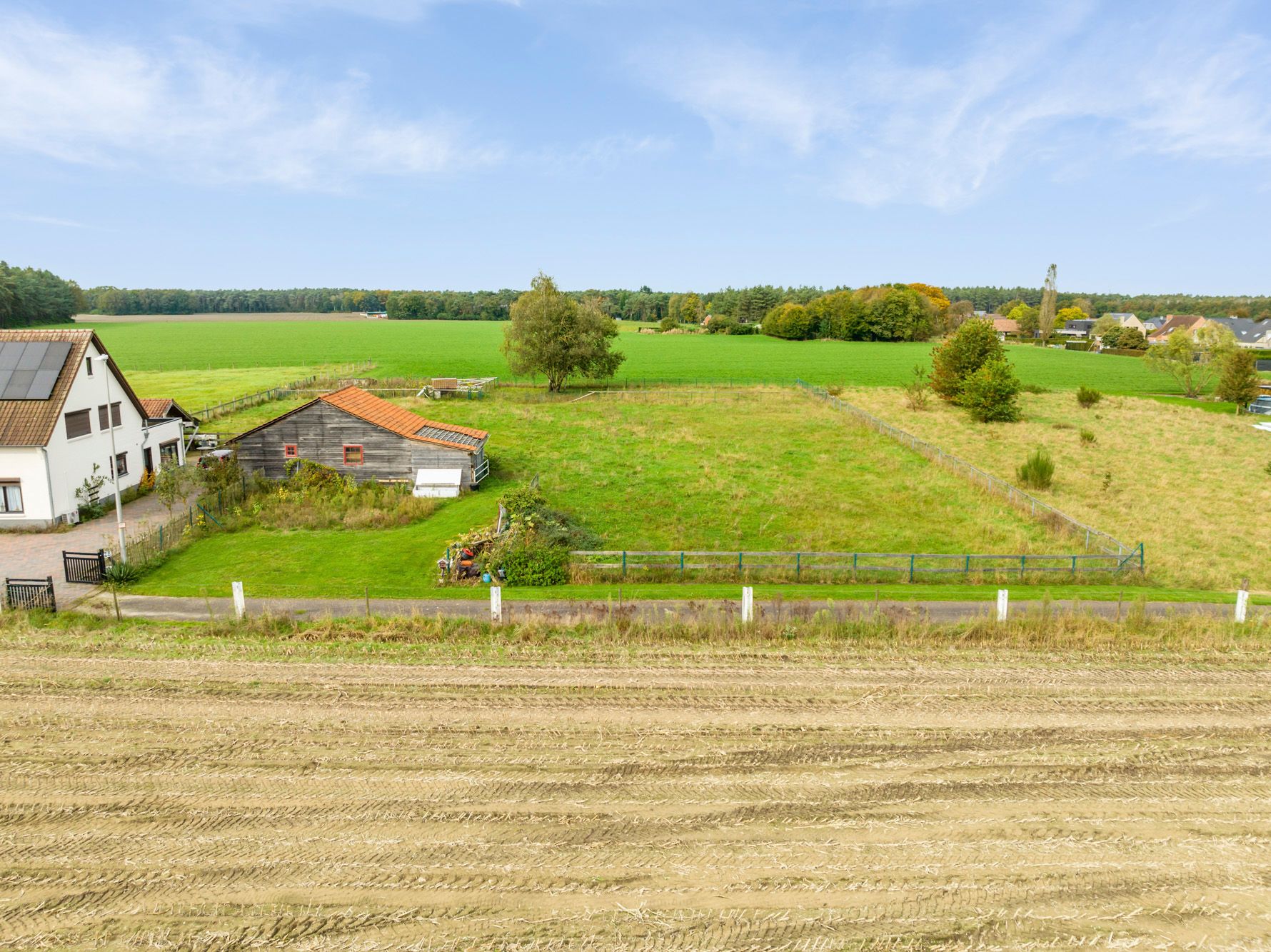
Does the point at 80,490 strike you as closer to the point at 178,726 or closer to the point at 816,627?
the point at 178,726

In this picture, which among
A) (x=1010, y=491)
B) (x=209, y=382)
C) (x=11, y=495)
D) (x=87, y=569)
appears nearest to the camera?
(x=87, y=569)

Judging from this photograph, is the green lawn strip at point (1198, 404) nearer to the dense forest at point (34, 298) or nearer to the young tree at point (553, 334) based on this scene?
the young tree at point (553, 334)

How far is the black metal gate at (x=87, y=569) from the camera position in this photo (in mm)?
20625

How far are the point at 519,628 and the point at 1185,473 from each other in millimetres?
35618

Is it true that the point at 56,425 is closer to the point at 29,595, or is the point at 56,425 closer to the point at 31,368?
the point at 31,368

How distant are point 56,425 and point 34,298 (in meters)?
115

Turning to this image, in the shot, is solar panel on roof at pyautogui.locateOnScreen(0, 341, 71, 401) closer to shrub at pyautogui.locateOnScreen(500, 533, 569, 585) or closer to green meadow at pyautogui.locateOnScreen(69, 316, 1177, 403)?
shrub at pyautogui.locateOnScreen(500, 533, 569, 585)

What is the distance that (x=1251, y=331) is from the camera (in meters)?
123

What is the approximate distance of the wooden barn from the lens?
102ft

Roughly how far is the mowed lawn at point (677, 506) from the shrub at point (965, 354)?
525 inches

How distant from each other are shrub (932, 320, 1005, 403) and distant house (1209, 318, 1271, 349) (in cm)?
8495

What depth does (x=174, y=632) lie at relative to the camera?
56.5ft

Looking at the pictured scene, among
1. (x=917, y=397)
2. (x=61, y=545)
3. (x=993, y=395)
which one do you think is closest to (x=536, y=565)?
(x=61, y=545)

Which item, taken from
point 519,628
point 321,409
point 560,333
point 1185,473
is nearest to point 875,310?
point 560,333
